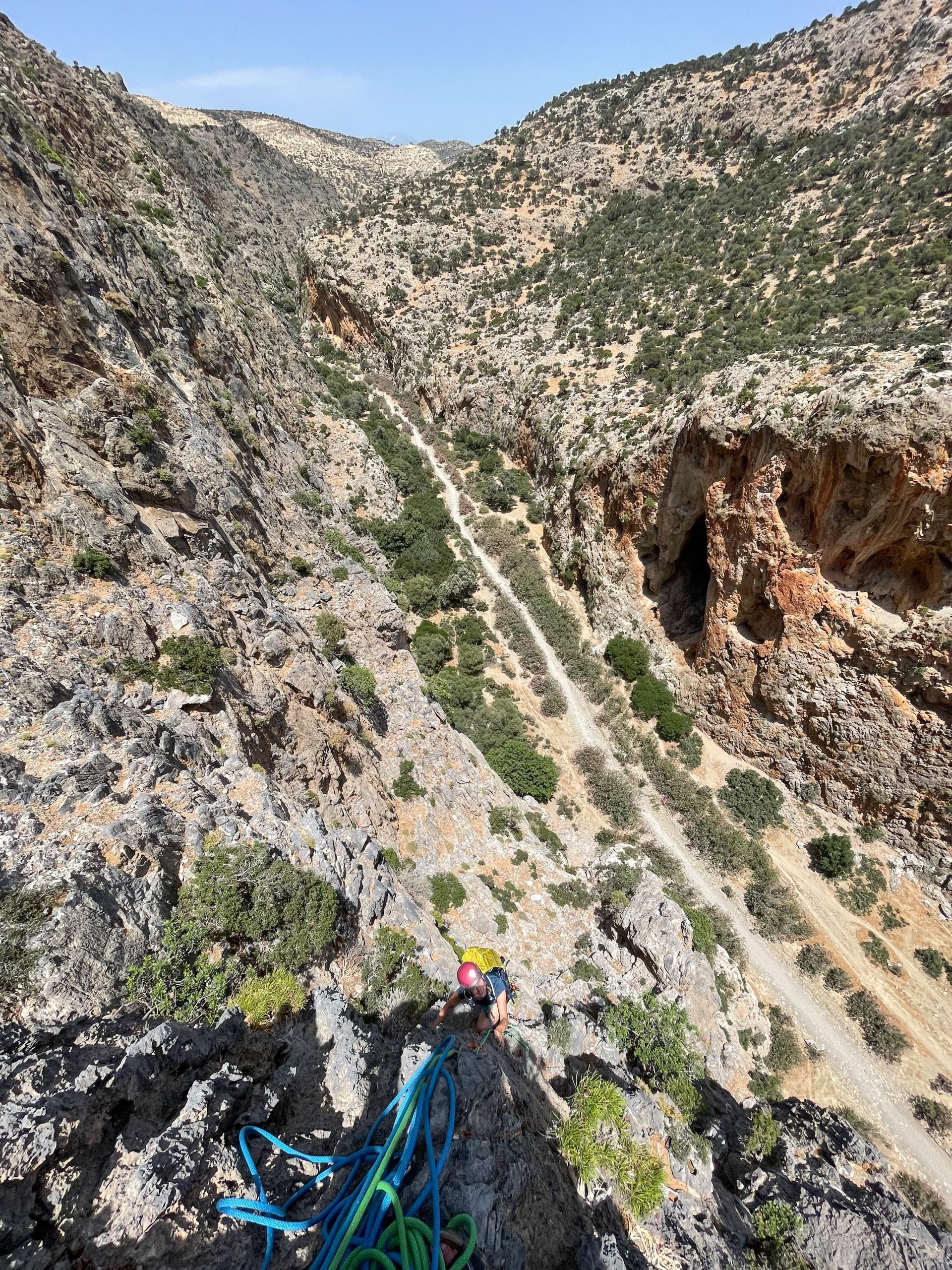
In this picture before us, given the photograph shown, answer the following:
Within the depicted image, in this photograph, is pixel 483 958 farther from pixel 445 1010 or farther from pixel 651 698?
pixel 651 698

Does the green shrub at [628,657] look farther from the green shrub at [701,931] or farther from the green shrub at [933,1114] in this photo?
the green shrub at [933,1114]

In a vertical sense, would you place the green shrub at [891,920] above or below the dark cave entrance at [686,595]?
below

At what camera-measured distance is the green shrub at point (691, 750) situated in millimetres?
27484

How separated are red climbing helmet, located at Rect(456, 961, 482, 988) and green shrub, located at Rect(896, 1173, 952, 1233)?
19.4m

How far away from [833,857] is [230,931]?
26.1 meters

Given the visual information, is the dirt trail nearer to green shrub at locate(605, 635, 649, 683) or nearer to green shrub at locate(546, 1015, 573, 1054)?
green shrub at locate(605, 635, 649, 683)

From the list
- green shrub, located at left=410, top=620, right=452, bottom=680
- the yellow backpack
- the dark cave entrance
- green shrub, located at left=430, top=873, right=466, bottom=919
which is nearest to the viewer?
the yellow backpack

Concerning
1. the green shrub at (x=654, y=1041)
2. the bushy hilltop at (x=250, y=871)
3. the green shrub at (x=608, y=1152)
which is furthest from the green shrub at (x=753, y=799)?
the green shrub at (x=608, y=1152)

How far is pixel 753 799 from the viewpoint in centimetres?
2566

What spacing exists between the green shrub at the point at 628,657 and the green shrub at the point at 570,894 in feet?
45.1

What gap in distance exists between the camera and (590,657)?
108 ft

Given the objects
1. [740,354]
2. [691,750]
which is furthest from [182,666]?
[740,354]

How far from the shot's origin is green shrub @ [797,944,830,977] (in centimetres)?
2098

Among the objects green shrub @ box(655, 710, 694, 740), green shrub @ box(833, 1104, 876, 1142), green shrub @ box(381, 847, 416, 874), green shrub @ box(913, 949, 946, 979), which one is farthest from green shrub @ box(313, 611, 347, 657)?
green shrub @ box(913, 949, 946, 979)
